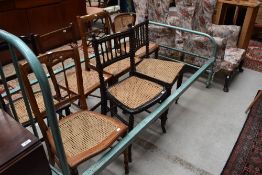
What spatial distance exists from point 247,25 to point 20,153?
300 centimetres

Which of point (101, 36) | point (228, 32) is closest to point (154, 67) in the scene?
point (101, 36)

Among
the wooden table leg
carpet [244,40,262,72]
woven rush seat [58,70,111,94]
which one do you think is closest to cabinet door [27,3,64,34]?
woven rush seat [58,70,111,94]

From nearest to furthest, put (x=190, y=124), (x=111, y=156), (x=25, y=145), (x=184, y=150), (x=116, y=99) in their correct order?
(x=25, y=145), (x=111, y=156), (x=116, y=99), (x=184, y=150), (x=190, y=124)

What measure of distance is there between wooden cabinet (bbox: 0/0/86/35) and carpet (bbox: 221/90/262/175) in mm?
3209

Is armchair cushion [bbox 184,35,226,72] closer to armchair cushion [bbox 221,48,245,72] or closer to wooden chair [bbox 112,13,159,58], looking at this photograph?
armchair cushion [bbox 221,48,245,72]

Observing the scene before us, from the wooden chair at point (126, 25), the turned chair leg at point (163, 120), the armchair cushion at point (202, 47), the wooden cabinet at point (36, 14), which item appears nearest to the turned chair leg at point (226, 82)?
the armchair cushion at point (202, 47)

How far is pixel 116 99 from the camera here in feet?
5.87

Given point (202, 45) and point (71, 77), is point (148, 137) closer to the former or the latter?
point (71, 77)

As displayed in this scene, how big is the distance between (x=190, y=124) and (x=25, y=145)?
1739 millimetres

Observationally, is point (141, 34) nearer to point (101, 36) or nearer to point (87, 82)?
point (101, 36)

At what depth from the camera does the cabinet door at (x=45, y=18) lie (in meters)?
3.48

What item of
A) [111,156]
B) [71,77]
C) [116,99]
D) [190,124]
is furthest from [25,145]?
[190,124]

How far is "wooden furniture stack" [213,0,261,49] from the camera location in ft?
9.29

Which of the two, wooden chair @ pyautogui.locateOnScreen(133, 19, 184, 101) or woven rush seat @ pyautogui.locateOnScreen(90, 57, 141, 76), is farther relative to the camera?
woven rush seat @ pyautogui.locateOnScreen(90, 57, 141, 76)
